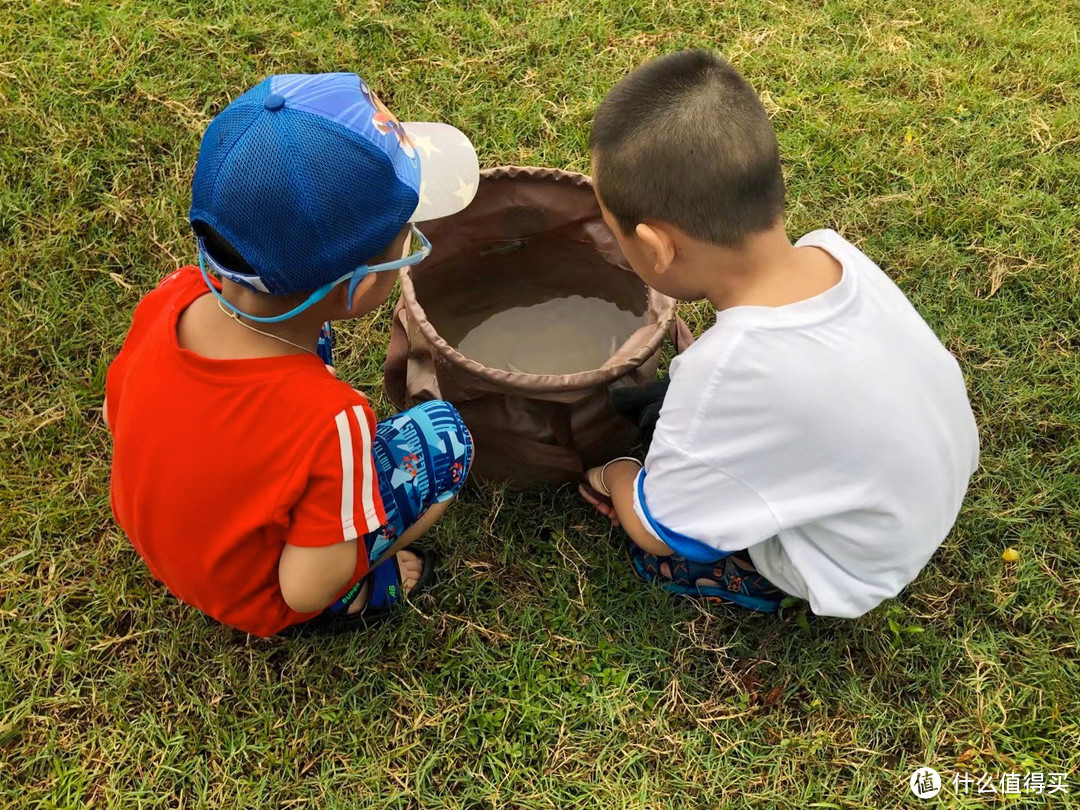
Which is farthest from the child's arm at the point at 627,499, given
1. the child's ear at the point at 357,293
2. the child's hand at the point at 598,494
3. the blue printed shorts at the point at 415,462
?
the child's ear at the point at 357,293

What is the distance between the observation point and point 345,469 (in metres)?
1.23

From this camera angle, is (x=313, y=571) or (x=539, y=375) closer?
(x=313, y=571)

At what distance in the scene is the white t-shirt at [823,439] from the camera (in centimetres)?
128

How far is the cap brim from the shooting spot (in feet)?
4.41

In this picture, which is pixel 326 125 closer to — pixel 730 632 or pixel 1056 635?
pixel 730 632

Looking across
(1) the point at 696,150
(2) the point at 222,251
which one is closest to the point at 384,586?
(2) the point at 222,251

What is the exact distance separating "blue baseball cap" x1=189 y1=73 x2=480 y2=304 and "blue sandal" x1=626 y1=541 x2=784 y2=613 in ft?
3.18

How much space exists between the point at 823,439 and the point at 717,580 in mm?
573

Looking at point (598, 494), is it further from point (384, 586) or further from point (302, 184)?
point (302, 184)

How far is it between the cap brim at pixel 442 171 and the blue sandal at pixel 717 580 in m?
0.92

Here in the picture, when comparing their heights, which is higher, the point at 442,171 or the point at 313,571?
the point at 442,171

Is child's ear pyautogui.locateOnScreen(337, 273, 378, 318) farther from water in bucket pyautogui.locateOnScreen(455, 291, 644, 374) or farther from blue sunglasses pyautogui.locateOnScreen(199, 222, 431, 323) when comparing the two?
water in bucket pyautogui.locateOnScreen(455, 291, 644, 374)

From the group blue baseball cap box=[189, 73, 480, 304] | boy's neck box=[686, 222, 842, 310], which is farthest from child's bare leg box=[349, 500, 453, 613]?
boy's neck box=[686, 222, 842, 310]

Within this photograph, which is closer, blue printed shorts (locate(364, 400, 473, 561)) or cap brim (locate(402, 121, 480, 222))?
cap brim (locate(402, 121, 480, 222))
